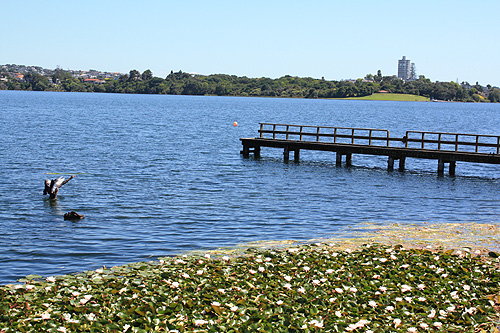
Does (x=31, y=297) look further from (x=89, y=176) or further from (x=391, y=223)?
(x=89, y=176)

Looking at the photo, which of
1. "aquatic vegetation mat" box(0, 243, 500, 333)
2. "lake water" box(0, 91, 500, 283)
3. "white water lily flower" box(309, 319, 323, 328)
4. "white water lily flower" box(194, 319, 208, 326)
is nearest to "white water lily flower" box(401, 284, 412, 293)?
"aquatic vegetation mat" box(0, 243, 500, 333)

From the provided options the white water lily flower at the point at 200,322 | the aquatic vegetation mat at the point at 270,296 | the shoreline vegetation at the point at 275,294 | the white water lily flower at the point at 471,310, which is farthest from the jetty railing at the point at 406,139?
the white water lily flower at the point at 200,322

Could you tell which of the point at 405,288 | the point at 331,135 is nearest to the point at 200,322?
the point at 405,288

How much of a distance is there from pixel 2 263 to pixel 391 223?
44.0ft

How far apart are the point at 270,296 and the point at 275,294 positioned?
8.0 inches

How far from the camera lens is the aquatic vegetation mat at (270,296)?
33.4 feet

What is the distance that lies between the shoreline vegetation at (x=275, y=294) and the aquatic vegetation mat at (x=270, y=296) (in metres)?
0.02

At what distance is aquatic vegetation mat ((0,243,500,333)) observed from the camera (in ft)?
33.4

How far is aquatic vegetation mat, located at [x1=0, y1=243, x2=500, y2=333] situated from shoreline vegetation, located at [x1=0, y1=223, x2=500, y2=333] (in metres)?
0.02

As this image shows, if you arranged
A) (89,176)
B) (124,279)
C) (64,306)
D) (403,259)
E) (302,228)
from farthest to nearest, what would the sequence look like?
1. (89,176)
2. (302,228)
3. (403,259)
4. (124,279)
5. (64,306)

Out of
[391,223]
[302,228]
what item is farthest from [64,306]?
[391,223]

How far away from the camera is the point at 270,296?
11.4m

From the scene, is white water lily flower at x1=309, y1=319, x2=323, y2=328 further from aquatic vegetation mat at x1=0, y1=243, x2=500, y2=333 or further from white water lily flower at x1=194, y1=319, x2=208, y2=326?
white water lily flower at x1=194, y1=319, x2=208, y2=326

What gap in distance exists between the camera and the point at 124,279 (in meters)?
12.6
